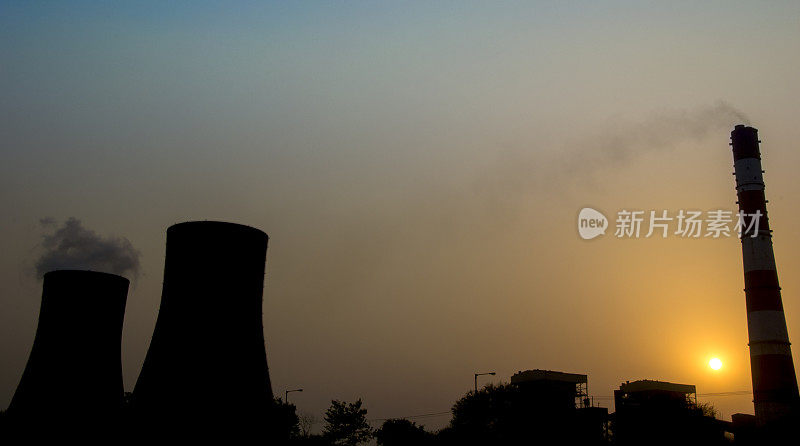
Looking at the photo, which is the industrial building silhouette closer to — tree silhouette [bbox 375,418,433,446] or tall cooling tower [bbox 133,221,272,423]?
tall cooling tower [bbox 133,221,272,423]

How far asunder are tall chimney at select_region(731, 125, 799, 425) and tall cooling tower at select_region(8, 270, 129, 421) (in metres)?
28.5

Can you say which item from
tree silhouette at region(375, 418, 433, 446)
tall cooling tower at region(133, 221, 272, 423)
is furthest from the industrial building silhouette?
tree silhouette at region(375, 418, 433, 446)

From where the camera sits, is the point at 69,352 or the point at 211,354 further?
the point at 69,352

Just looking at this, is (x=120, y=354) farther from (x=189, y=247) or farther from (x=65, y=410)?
(x=189, y=247)

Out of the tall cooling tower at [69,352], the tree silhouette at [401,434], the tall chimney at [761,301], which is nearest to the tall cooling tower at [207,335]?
the tall cooling tower at [69,352]

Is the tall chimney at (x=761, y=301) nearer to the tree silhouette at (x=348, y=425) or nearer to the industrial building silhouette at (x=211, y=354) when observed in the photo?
the industrial building silhouette at (x=211, y=354)

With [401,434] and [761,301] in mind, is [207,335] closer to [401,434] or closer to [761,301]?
[761,301]

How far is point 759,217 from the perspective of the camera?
112 feet

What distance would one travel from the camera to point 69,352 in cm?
2388

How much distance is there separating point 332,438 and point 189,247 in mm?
42419

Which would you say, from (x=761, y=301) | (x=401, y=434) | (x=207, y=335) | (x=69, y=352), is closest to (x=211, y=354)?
(x=207, y=335)

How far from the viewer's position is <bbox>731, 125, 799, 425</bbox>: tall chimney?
3241 centimetres

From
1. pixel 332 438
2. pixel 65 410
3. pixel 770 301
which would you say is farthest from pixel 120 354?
pixel 332 438

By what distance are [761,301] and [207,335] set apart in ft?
88.8
